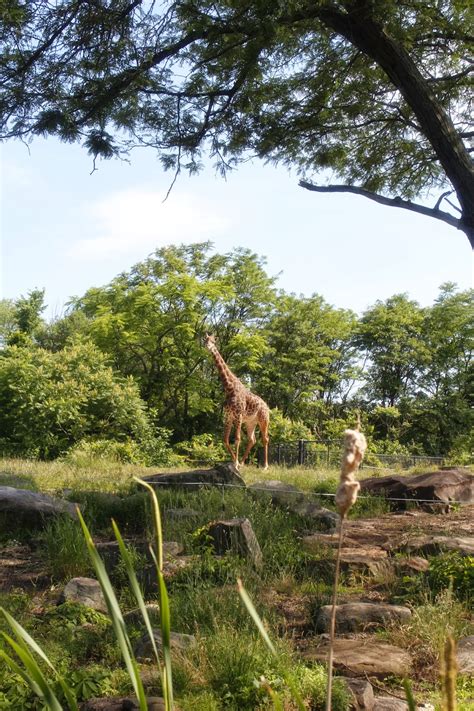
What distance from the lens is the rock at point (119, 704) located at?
3403 mm

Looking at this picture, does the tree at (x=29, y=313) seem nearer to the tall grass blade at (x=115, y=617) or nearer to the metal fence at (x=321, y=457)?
the metal fence at (x=321, y=457)

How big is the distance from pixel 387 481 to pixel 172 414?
14931 millimetres

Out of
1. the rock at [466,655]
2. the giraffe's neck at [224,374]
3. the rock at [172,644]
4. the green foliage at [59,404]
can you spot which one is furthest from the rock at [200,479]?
the green foliage at [59,404]

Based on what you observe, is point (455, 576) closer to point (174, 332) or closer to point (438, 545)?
point (438, 545)

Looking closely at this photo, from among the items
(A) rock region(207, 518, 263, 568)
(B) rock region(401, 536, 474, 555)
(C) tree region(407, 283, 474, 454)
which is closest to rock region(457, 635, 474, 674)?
(A) rock region(207, 518, 263, 568)

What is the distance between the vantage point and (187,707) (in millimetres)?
3385

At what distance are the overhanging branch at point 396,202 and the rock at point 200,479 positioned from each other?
406cm

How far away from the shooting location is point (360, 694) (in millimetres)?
3543

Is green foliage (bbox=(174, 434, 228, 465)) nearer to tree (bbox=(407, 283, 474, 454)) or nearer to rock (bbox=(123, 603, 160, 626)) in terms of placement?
tree (bbox=(407, 283, 474, 454))

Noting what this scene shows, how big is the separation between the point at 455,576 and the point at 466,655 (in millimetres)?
1665

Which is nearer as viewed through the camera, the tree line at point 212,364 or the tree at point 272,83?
the tree at point 272,83

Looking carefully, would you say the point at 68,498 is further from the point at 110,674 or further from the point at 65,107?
the point at 110,674

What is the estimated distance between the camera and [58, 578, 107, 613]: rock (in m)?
5.39

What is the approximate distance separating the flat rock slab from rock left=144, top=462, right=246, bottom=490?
5499 millimetres
